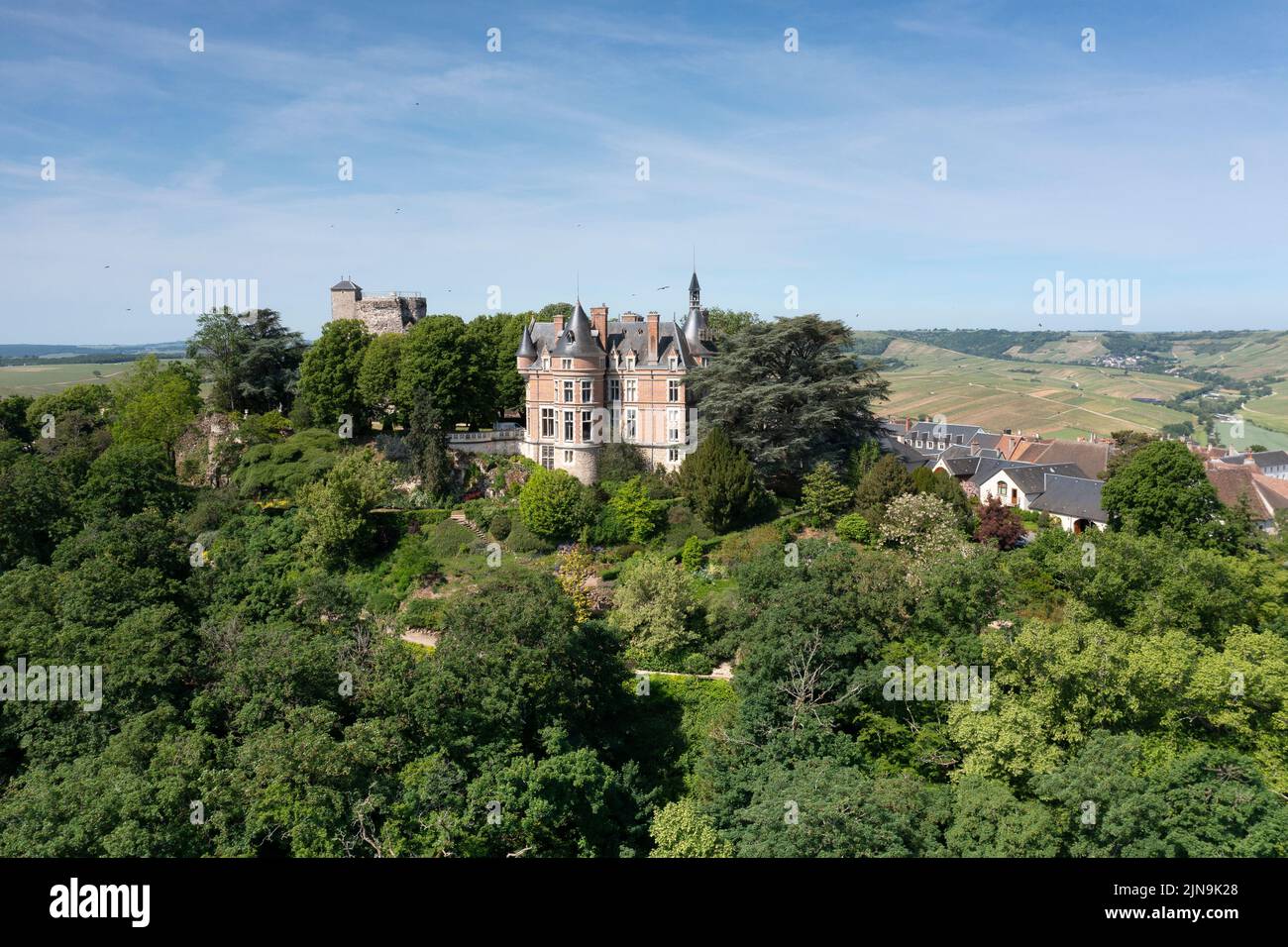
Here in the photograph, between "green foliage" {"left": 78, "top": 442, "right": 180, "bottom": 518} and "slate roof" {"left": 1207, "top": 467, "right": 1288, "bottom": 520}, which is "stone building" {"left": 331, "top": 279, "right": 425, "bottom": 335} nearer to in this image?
"green foliage" {"left": 78, "top": 442, "right": 180, "bottom": 518}

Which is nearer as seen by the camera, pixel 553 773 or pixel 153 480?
pixel 553 773

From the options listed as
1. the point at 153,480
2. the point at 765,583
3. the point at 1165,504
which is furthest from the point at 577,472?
the point at 1165,504

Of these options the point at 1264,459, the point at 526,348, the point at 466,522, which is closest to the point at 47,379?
the point at 526,348

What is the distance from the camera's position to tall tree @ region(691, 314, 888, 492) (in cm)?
4334

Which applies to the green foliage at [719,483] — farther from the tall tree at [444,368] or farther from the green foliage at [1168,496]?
the green foliage at [1168,496]

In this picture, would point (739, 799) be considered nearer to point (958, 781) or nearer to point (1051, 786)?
point (958, 781)

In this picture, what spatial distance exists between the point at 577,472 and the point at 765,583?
18.3 metres

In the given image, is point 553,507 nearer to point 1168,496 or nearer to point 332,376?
point 332,376

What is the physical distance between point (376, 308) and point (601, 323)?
26.6 m

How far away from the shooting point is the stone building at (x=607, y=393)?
46.7 metres

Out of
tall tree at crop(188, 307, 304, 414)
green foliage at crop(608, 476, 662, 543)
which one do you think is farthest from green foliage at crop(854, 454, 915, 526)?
tall tree at crop(188, 307, 304, 414)

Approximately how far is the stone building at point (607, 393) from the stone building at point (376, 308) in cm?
2350

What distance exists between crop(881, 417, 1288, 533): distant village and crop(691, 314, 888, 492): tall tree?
5640 mm

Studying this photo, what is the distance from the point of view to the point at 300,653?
1011 inches
